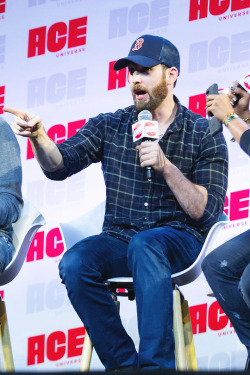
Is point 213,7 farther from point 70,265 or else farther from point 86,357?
point 86,357

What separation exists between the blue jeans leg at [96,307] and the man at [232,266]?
37cm

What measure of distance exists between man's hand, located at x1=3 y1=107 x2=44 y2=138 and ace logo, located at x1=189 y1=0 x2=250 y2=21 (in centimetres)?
167

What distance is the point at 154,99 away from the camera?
281 cm

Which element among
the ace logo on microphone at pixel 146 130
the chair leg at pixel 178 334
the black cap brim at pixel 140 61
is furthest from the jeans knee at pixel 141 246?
the black cap brim at pixel 140 61

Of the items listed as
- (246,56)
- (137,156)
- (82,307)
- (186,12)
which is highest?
(186,12)

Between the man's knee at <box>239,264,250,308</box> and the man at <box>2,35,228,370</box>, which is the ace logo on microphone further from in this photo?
the man's knee at <box>239,264,250,308</box>

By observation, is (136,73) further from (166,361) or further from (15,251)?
(166,361)

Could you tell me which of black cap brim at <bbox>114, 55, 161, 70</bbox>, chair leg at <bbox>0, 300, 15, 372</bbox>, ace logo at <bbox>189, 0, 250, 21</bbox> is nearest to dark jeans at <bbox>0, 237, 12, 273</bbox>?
chair leg at <bbox>0, 300, 15, 372</bbox>

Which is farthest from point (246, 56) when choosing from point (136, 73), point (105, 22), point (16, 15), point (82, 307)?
point (82, 307)

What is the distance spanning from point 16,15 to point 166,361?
260 centimetres

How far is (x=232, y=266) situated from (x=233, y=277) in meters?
0.04

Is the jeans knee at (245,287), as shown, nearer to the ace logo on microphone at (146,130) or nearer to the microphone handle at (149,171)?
the microphone handle at (149,171)

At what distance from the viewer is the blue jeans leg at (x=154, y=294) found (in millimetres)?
2191

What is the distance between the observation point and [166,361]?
2203mm
